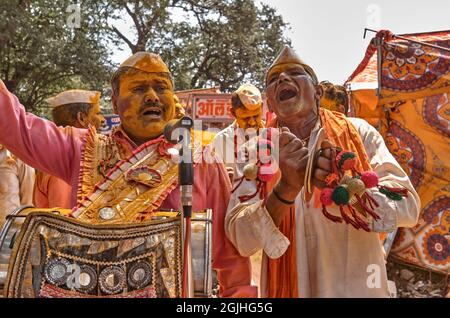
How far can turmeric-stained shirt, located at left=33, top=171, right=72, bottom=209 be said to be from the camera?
3804 mm

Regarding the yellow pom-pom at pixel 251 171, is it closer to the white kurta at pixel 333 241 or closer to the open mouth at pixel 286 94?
the white kurta at pixel 333 241

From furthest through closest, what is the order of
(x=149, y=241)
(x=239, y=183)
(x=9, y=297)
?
(x=239, y=183), (x=149, y=241), (x=9, y=297)

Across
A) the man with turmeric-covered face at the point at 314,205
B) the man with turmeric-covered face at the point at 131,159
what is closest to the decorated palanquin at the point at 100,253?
the man with turmeric-covered face at the point at 131,159

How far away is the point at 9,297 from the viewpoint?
1973 millimetres

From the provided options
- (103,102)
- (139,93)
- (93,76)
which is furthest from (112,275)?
(103,102)

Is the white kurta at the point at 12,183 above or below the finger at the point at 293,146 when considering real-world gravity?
above

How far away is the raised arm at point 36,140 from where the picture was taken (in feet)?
8.32

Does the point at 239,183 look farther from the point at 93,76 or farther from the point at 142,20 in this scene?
the point at 142,20

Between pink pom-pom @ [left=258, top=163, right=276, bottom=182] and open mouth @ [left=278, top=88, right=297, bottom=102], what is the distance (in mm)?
351

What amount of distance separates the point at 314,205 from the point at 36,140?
50.4 inches

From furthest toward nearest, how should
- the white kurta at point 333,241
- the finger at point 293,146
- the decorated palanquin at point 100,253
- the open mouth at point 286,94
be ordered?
the open mouth at point 286,94
the white kurta at point 333,241
the finger at point 293,146
the decorated palanquin at point 100,253

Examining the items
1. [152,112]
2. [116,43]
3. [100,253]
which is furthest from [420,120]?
[116,43]

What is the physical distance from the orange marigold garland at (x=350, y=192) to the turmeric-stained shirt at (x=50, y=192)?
212 cm

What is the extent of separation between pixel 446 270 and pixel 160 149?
3.22 metres
